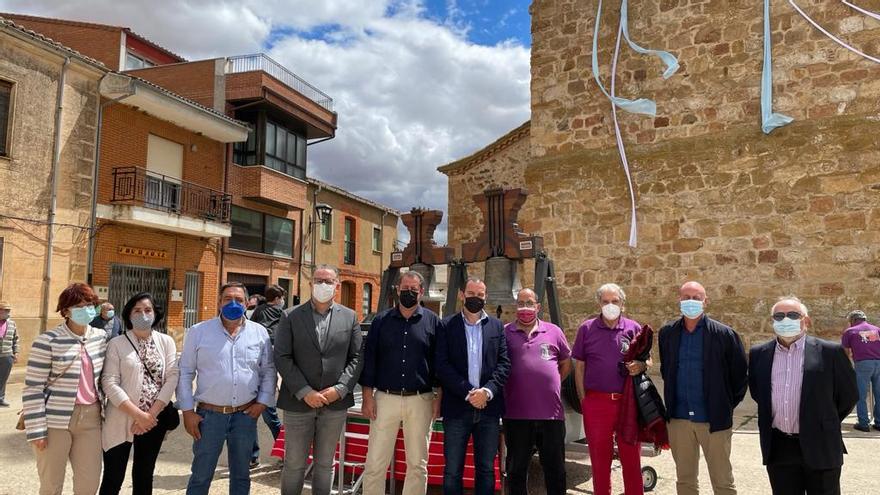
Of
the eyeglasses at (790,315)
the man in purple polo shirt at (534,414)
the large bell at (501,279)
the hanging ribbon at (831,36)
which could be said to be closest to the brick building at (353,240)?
the hanging ribbon at (831,36)

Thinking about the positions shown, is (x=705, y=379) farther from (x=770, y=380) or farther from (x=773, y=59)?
(x=773, y=59)

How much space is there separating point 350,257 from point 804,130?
65.8ft

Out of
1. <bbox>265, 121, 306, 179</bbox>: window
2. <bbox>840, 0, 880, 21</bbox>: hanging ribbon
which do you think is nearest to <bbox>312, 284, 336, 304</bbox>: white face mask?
<bbox>840, 0, 880, 21</bbox>: hanging ribbon

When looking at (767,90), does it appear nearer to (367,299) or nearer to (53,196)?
(53,196)

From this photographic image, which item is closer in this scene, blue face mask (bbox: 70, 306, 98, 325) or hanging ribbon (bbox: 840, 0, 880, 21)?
blue face mask (bbox: 70, 306, 98, 325)

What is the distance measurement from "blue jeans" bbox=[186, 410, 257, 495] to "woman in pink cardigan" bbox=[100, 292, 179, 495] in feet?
0.89

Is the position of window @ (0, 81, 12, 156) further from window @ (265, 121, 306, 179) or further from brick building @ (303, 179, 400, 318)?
brick building @ (303, 179, 400, 318)

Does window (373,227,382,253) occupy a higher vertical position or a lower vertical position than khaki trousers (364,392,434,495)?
higher

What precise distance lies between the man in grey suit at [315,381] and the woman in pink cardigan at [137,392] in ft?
2.32

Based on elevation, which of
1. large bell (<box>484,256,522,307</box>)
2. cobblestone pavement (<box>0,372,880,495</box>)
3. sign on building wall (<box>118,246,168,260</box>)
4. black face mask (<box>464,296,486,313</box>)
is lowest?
cobblestone pavement (<box>0,372,880,495</box>)

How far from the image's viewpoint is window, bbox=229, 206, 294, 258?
1891 cm

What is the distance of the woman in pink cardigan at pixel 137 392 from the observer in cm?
361

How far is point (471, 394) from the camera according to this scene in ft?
12.8

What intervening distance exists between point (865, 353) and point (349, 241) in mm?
21179
